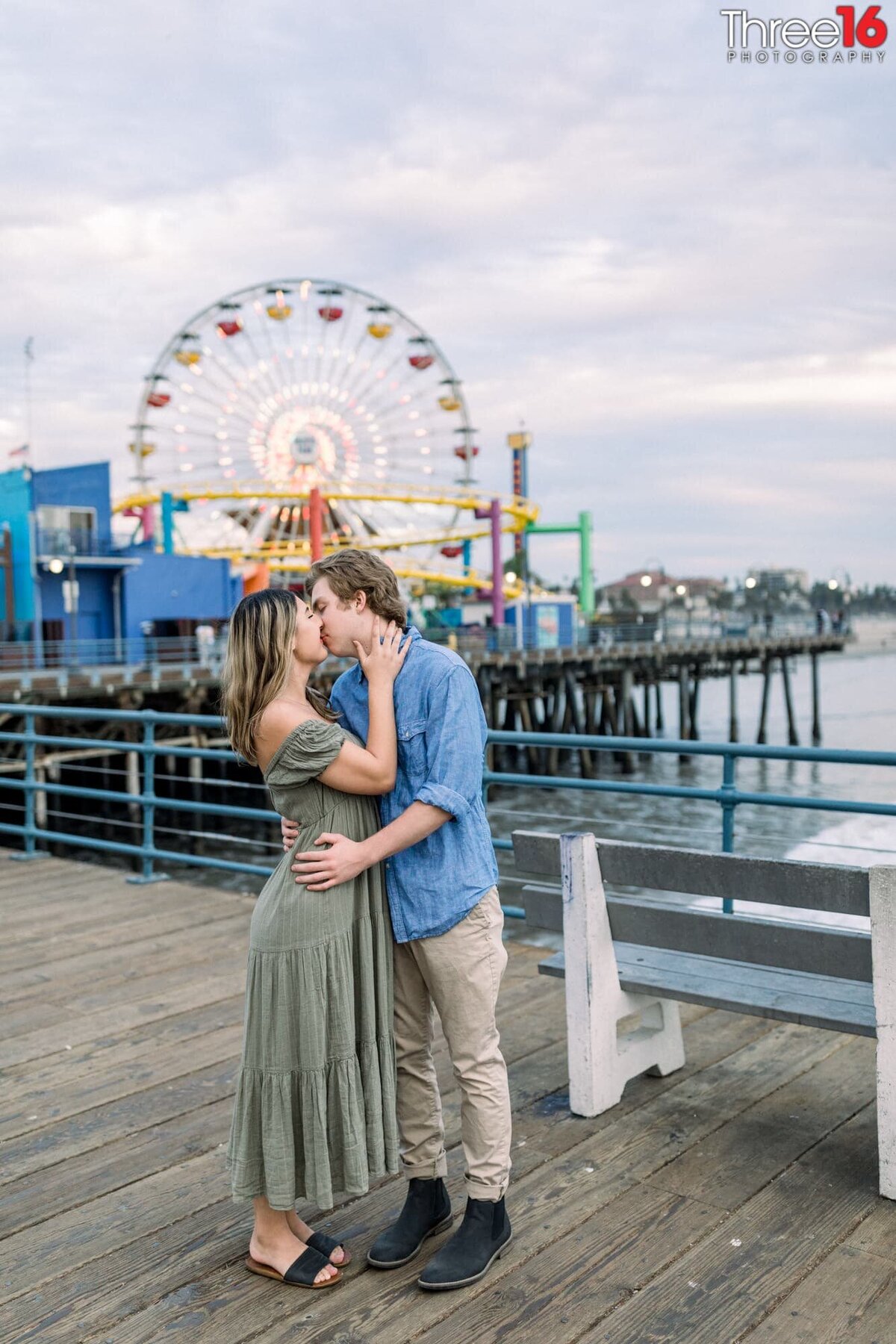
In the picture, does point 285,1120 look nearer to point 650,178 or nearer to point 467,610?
point 650,178

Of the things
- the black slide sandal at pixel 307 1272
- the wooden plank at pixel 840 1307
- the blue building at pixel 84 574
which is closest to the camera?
the wooden plank at pixel 840 1307

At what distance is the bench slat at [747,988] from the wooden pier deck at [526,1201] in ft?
1.16

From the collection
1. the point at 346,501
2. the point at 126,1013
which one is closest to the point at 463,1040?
the point at 126,1013

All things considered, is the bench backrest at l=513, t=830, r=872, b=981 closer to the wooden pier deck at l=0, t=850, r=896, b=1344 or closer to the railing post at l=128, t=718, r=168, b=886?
the wooden pier deck at l=0, t=850, r=896, b=1344

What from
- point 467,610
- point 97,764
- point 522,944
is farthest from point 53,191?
point 467,610

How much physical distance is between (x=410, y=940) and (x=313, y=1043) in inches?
10.8

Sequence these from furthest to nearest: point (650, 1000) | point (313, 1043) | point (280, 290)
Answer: point (280, 290) → point (650, 1000) → point (313, 1043)

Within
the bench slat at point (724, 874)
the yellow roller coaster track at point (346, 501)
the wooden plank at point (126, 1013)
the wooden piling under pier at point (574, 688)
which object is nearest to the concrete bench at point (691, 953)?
the bench slat at point (724, 874)

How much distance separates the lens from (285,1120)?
2260mm

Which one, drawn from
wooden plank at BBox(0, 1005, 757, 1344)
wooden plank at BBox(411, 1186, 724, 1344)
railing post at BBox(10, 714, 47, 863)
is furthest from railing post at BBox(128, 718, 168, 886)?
wooden plank at BBox(411, 1186, 724, 1344)

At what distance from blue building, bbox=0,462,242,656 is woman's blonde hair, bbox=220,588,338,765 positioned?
28.1 metres

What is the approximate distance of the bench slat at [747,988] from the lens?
2688 millimetres

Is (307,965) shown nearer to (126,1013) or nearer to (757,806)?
(126,1013)

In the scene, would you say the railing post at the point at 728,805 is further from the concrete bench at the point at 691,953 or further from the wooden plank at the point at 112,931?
the wooden plank at the point at 112,931
